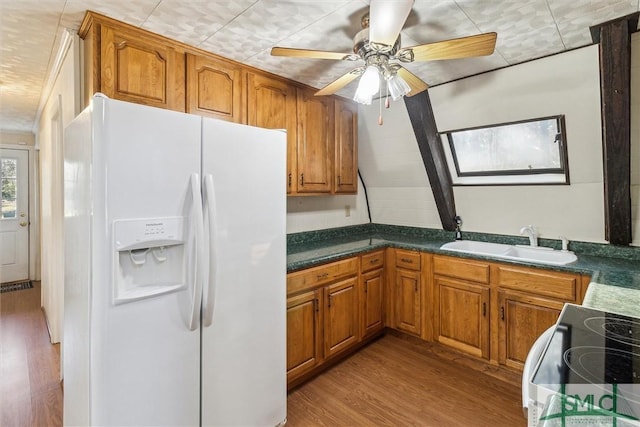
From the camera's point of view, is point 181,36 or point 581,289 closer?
point 181,36

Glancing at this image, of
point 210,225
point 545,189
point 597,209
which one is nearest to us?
point 210,225

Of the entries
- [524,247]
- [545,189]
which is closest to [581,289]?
[524,247]

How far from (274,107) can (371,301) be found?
6.03 feet

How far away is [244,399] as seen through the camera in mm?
1718

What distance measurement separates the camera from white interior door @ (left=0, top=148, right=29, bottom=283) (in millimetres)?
4734

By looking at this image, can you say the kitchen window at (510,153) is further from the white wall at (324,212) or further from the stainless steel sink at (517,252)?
the white wall at (324,212)

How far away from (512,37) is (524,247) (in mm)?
1663

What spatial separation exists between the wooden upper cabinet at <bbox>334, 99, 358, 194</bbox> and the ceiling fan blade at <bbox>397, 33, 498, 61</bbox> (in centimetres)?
151

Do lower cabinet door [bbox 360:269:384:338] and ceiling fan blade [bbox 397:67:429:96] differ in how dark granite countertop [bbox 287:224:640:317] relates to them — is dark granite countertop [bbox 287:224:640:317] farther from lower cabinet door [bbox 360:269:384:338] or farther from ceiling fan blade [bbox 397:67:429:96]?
ceiling fan blade [bbox 397:67:429:96]

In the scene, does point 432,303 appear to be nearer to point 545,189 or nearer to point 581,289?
point 581,289

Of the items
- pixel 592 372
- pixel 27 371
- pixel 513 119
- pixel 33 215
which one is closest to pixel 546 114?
pixel 513 119

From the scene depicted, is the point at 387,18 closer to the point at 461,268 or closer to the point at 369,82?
the point at 369,82

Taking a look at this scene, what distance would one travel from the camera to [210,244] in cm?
151

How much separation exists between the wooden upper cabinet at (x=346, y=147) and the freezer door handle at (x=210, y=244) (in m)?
1.73
